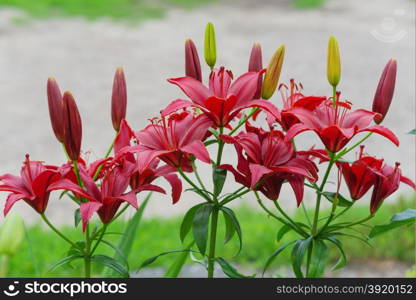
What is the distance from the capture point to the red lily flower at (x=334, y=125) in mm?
730

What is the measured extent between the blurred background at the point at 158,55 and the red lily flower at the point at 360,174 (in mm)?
1570

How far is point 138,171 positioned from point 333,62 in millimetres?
227

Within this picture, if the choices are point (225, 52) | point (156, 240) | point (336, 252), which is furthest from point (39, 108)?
point (336, 252)

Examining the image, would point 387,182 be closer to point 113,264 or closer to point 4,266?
point 113,264

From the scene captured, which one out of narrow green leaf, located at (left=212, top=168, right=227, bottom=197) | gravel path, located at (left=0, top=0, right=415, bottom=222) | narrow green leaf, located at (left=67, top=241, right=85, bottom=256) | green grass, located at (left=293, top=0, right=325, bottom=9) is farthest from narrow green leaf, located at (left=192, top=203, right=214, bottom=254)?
green grass, located at (left=293, top=0, right=325, bottom=9)

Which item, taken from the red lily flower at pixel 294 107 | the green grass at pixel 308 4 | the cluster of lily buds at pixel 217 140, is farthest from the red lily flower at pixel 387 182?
the green grass at pixel 308 4

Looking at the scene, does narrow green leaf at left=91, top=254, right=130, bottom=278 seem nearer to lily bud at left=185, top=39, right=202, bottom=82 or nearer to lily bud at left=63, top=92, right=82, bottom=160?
lily bud at left=63, top=92, right=82, bottom=160

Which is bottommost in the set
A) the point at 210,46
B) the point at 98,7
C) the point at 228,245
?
the point at 210,46

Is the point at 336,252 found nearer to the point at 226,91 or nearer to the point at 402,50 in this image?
the point at 226,91

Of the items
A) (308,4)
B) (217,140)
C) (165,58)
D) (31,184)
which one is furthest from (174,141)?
(308,4)

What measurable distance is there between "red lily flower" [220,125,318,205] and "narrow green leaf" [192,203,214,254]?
51mm

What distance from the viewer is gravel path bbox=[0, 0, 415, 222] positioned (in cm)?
334

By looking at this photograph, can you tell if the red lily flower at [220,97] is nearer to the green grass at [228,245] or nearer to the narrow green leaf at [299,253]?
the narrow green leaf at [299,253]

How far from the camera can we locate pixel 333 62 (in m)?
0.79
